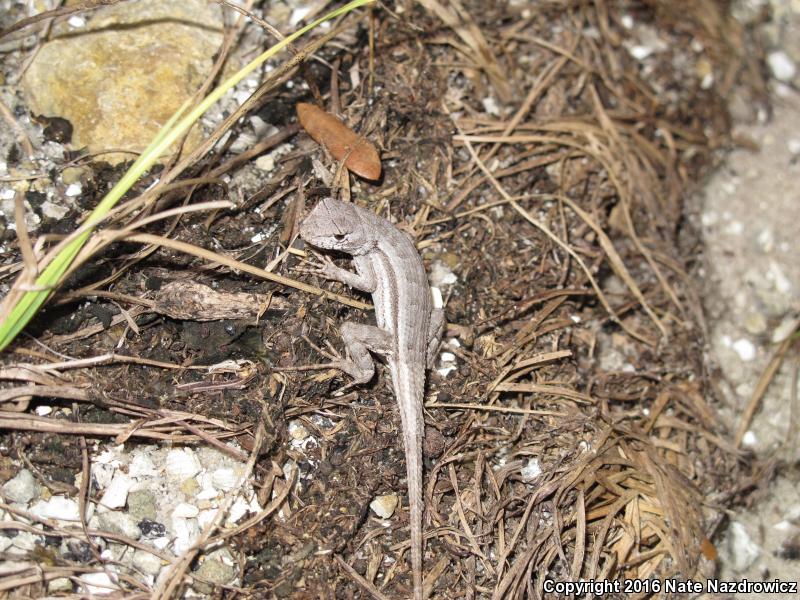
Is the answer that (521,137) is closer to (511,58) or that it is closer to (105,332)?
(511,58)

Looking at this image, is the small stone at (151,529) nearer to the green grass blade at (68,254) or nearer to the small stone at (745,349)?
the green grass blade at (68,254)

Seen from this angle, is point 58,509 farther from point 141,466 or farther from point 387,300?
point 387,300

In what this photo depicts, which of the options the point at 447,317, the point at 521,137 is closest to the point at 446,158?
the point at 521,137

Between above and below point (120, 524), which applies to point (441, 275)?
above

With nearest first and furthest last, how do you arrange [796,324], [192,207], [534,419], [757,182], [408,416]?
[192,207] < [408,416] < [534,419] < [796,324] < [757,182]

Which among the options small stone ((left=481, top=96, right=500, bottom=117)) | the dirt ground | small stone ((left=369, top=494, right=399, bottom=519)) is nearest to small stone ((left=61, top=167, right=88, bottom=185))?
the dirt ground

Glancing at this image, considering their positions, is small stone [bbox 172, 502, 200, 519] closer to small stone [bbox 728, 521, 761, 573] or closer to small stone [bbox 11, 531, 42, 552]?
small stone [bbox 11, 531, 42, 552]

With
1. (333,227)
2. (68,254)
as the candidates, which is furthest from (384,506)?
(68,254)

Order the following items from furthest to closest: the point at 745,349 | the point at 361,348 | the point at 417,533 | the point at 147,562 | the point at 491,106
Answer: the point at 745,349 → the point at 491,106 → the point at 361,348 → the point at 417,533 → the point at 147,562
